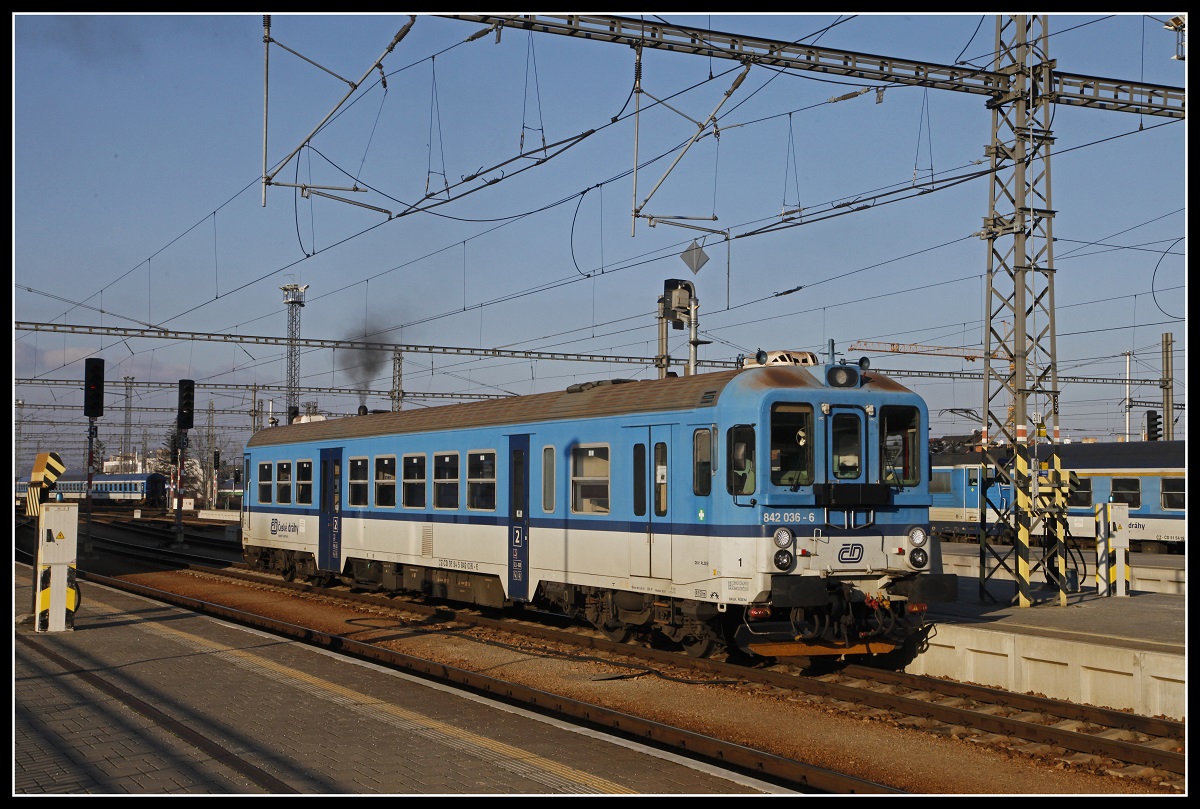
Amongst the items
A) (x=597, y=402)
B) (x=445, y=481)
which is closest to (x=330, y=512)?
(x=445, y=481)

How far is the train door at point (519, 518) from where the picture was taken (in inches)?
637

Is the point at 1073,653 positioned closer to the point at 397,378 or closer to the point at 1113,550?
the point at 1113,550

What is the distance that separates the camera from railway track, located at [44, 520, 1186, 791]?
9.33 m

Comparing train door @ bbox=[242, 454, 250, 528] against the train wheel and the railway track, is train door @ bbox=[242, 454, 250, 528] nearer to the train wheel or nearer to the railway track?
the railway track

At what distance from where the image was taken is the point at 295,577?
25078 millimetres

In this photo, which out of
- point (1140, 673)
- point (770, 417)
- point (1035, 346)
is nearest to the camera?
point (1140, 673)

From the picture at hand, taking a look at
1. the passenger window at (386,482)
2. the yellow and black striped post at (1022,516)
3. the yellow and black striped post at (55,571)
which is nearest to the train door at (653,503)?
the yellow and black striped post at (1022,516)

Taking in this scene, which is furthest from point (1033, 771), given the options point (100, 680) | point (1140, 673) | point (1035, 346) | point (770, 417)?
point (1035, 346)

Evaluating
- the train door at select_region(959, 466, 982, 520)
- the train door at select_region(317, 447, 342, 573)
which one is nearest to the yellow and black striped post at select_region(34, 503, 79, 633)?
the train door at select_region(317, 447, 342, 573)

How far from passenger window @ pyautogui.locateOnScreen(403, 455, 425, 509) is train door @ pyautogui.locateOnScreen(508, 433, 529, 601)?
298 centimetres

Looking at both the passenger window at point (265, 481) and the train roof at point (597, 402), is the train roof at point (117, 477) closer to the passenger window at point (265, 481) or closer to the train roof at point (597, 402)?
the passenger window at point (265, 481)

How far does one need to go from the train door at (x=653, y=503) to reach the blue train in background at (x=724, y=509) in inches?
0.9

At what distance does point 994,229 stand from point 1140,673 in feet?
29.2
